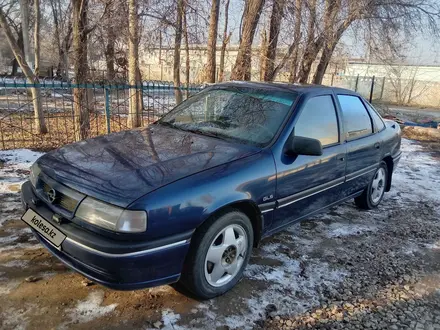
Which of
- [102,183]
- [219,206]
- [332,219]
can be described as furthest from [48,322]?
[332,219]

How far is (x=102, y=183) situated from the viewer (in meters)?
2.37

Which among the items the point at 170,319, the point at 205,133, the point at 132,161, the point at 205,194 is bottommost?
the point at 170,319

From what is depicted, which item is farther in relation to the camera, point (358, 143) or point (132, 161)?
point (358, 143)

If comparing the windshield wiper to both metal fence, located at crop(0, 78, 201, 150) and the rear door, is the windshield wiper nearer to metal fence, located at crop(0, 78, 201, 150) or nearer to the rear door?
the rear door

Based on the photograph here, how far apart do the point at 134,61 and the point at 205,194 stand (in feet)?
26.2

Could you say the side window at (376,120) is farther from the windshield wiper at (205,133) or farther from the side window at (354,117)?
the windshield wiper at (205,133)

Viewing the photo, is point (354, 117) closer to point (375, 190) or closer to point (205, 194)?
point (375, 190)

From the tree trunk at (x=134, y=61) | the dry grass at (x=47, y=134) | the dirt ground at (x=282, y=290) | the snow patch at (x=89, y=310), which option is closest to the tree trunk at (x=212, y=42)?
the tree trunk at (x=134, y=61)

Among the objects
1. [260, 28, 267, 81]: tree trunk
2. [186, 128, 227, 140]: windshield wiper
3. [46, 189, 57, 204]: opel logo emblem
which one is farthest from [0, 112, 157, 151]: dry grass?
[46, 189, 57, 204]: opel logo emblem

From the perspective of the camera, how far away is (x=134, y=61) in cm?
953

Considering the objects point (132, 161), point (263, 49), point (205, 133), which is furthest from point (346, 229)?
point (263, 49)

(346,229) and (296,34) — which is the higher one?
(296,34)

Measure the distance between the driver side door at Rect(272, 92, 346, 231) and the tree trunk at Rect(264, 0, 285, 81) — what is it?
6033 millimetres

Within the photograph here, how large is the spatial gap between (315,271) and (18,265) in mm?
2603
